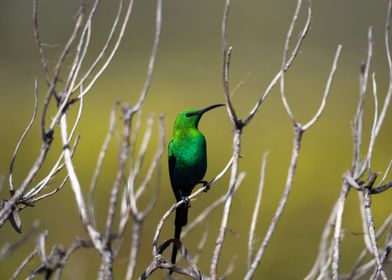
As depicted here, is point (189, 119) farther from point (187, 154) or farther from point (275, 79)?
point (275, 79)

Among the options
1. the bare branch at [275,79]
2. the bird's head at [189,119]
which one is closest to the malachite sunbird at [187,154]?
the bird's head at [189,119]

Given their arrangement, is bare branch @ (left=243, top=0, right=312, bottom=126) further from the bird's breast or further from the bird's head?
the bird's head

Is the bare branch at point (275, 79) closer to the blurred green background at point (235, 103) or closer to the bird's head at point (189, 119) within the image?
the bird's head at point (189, 119)

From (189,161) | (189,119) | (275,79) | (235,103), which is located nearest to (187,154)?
(189,161)

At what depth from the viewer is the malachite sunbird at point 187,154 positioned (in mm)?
6246

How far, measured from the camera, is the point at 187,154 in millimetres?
6301

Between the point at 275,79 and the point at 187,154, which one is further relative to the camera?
Result: the point at 187,154

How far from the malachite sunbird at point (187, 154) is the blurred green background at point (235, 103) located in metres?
2.73

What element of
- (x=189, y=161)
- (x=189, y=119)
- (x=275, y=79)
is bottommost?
(x=189, y=161)

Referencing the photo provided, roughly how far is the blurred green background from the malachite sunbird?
273 cm

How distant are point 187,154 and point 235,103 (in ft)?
30.7

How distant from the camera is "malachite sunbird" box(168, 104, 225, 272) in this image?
625cm

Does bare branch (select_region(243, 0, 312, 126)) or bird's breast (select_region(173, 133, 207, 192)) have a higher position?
bare branch (select_region(243, 0, 312, 126))

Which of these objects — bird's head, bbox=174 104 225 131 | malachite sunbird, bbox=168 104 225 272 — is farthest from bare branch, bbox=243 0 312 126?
bird's head, bbox=174 104 225 131
